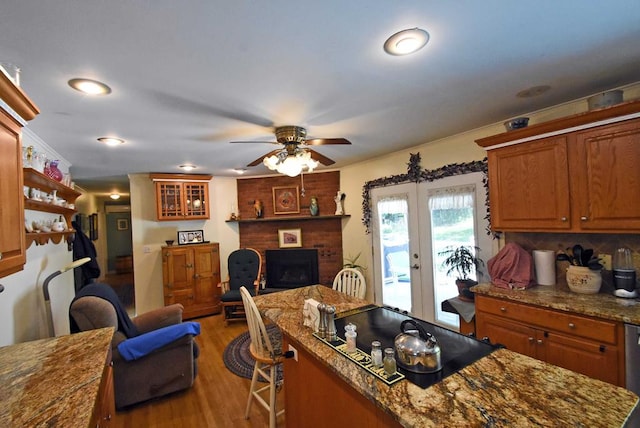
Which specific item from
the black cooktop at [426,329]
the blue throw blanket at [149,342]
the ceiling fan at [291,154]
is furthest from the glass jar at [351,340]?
the blue throw blanket at [149,342]

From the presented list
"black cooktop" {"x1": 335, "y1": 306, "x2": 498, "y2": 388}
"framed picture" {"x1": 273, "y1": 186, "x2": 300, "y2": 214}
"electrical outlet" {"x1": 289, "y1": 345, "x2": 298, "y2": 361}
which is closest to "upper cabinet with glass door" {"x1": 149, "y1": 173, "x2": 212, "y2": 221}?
"framed picture" {"x1": 273, "y1": 186, "x2": 300, "y2": 214}

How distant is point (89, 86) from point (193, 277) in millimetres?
3454

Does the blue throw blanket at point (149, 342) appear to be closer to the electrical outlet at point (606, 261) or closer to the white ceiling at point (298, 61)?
the white ceiling at point (298, 61)

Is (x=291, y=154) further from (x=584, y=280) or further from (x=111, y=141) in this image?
(x=584, y=280)

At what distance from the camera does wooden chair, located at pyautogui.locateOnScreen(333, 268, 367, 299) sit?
2.81 meters

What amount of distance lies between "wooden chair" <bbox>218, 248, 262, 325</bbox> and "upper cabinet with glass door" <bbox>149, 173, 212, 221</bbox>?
89 cm

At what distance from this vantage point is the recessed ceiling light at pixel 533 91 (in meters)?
2.02

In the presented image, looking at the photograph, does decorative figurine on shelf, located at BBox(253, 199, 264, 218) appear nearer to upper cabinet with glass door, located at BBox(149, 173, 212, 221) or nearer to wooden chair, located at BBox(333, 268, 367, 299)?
upper cabinet with glass door, located at BBox(149, 173, 212, 221)

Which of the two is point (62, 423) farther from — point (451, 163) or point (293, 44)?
point (451, 163)

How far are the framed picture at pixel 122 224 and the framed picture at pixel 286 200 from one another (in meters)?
6.19

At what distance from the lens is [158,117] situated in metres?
2.21

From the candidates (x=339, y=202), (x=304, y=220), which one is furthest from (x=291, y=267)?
(x=339, y=202)

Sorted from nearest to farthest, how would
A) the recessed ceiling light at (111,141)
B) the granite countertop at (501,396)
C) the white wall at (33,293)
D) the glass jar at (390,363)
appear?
the granite countertop at (501,396)
the glass jar at (390,363)
the white wall at (33,293)
the recessed ceiling light at (111,141)

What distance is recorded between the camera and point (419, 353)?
47.6 inches
